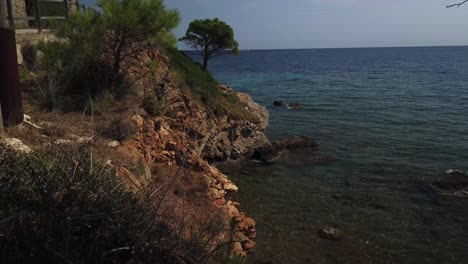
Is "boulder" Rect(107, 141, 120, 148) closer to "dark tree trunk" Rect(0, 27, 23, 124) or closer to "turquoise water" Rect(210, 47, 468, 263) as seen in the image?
"dark tree trunk" Rect(0, 27, 23, 124)

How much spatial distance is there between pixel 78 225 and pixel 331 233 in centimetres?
866

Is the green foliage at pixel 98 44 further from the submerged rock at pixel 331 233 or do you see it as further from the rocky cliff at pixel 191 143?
the submerged rock at pixel 331 233

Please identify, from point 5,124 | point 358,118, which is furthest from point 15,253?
point 358,118

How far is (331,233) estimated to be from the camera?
11430mm

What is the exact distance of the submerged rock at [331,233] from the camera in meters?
11.3

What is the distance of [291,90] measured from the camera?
4891cm

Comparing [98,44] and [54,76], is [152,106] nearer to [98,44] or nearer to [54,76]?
[98,44]

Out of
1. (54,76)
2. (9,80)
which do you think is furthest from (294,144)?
(9,80)

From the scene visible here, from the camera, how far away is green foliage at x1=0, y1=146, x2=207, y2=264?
13.5 ft

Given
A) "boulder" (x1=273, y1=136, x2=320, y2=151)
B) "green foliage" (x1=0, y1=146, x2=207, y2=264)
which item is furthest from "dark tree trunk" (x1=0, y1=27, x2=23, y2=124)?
"boulder" (x1=273, y1=136, x2=320, y2=151)

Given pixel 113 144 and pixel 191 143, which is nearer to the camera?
pixel 113 144

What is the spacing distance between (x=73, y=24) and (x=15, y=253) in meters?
10.7

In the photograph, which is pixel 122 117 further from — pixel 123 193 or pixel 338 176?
pixel 338 176

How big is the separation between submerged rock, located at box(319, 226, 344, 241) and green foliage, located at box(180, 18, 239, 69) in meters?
18.4
